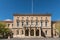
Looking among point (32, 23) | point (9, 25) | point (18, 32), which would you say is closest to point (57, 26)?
point (32, 23)

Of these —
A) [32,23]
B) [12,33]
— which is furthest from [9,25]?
[32,23]

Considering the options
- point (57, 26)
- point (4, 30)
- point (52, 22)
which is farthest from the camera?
point (52, 22)

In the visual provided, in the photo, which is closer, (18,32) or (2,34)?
(2,34)

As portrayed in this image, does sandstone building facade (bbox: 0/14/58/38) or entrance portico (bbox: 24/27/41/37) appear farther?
sandstone building facade (bbox: 0/14/58/38)

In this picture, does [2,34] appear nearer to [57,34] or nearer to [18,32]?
[18,32]

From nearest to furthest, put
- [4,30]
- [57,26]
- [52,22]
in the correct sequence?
[4,30]
[57,26]
[52,22]

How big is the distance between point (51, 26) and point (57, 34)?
4053 mm

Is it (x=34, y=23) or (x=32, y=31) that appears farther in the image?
(x=34, y=23)

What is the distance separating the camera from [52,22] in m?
74.2

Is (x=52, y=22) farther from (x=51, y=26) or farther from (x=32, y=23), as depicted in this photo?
(x=32, y=23)

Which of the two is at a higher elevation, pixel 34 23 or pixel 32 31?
pixel 34 23

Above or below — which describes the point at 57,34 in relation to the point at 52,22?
below

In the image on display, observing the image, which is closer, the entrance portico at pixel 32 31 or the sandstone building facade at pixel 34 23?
the entrance portico at pixel 32 31

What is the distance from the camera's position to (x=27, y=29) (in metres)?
67.6
